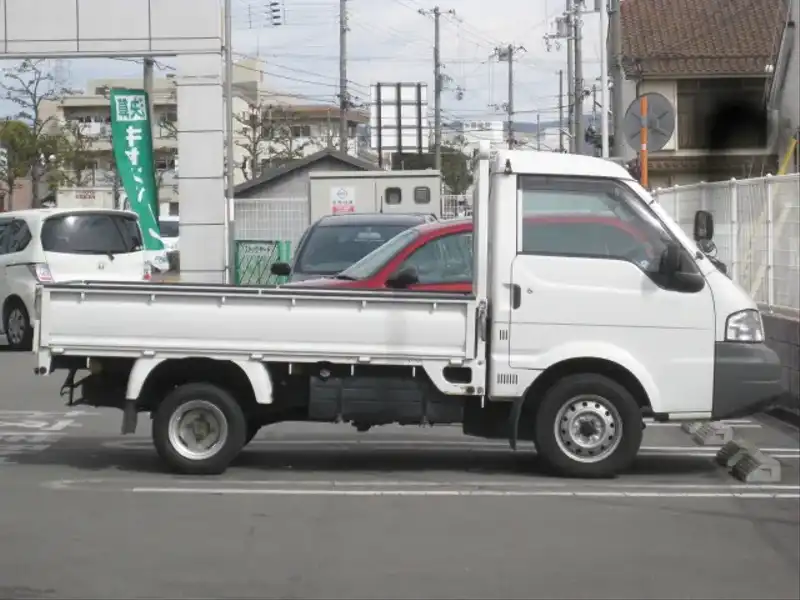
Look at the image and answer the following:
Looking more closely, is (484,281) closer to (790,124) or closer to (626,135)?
(626,135)

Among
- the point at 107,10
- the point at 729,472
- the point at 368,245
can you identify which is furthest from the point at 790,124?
the point at 729,472

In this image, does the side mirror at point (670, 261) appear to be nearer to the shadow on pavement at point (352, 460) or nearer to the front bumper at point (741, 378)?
the front bumper at point (741, 378)

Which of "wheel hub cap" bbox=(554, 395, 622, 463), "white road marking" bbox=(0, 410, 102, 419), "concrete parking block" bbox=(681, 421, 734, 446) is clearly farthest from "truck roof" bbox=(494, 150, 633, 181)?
"white road marking" bbox=(0, 410, 102, 419)

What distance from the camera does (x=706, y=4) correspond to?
46.6 metres

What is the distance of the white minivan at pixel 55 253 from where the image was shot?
19.3 m

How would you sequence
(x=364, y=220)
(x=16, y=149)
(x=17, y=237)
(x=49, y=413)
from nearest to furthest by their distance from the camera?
(x=49, y=413) → (x=364, y=220) → (x=17, y=237) → (x=16, y=149)

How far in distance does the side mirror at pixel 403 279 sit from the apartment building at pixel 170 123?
161 feet

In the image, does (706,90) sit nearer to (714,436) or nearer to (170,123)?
(170,123)

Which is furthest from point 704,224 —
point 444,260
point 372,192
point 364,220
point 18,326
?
point 372,192

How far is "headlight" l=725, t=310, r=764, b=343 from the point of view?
30.7ft

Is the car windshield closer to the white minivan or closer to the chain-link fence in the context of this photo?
the chain-link fence

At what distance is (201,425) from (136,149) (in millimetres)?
17186

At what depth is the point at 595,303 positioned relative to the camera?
366 inches

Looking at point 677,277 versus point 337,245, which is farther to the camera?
point 337,245
